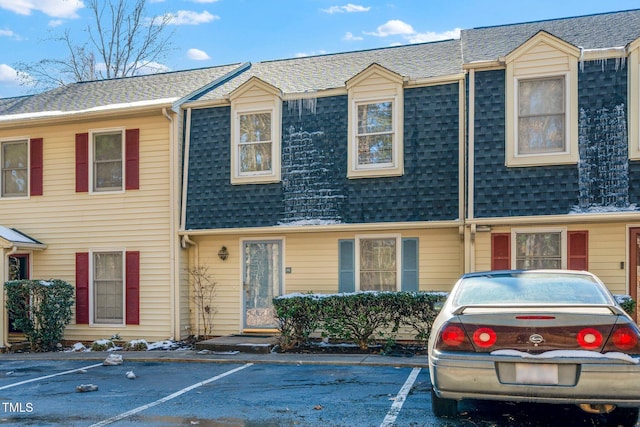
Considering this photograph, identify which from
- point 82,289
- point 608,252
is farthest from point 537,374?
point 82,289

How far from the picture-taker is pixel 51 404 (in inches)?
254

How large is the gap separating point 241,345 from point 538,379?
6564 millimetres

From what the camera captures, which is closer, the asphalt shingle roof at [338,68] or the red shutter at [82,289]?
the asphalt shingle roof at [338,68]

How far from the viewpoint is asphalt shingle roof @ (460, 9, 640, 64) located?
11.0 metres

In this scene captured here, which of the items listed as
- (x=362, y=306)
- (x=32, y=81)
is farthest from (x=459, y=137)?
(x=32, y=81)

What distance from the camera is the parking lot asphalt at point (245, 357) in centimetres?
854

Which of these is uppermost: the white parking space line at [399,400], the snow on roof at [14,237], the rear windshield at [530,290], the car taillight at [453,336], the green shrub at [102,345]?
the snow on roof at [14,237]

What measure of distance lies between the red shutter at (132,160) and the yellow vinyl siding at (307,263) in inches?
72.1

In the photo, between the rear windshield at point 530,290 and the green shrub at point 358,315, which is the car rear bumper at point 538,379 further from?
the green shrub at point 358,315

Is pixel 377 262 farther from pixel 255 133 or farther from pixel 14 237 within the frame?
pixel 14 237

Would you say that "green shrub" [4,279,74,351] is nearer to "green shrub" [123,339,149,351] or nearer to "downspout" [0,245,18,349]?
"downspout" [0,245,18,349]

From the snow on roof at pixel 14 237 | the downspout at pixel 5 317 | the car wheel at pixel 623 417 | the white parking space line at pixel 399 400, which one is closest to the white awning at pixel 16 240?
the snow on roof at pixel 14 237

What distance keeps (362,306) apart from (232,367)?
8.01 ft

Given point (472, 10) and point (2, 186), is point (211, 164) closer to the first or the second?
point (2, 186)
